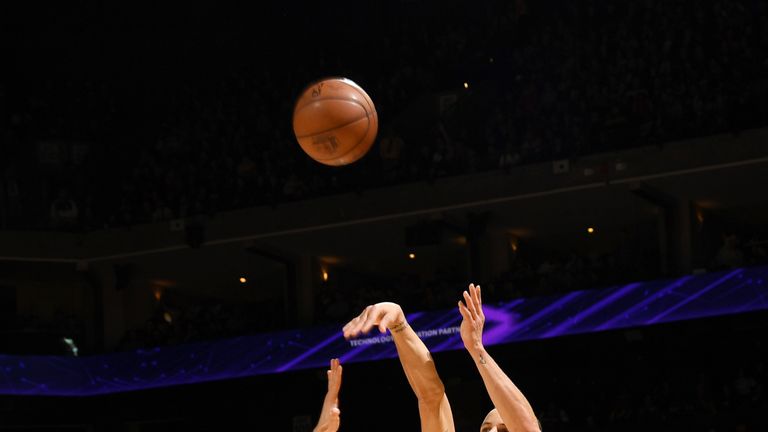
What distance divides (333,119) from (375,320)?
5.72m

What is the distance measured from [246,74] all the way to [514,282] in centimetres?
805

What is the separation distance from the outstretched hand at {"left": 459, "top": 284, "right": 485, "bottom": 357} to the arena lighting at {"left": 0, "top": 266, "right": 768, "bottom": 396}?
1173 centimetres

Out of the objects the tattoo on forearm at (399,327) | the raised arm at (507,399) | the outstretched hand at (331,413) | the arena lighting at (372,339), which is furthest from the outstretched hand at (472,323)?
the arena lighting at (372,339)

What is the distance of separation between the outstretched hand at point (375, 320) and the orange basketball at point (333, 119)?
18.1 feet

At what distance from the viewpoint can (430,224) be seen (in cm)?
1881

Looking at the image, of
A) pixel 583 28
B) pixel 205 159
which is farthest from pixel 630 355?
pixel 205 159

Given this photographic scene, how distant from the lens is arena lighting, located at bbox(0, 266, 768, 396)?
603 inches

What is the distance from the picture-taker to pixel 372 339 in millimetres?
17469

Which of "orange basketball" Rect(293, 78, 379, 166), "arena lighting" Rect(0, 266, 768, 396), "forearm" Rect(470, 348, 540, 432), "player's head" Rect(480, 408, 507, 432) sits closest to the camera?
"forearm" Rect(470, 348, 540, 432)

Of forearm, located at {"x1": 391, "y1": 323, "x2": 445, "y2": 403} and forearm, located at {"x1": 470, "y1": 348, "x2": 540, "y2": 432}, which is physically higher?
forearm, located at {"x1": 391, "y1": 323, "x2": 445, "y2": 403}

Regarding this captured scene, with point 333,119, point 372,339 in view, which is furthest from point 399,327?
point 372,339

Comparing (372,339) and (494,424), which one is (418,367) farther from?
(372,339)

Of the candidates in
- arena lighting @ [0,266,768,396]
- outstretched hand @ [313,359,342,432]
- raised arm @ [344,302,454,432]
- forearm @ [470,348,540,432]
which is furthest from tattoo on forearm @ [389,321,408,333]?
arena lighting @ [0,266,768,396]

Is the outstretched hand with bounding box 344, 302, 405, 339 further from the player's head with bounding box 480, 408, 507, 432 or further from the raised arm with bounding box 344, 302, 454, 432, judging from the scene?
the player's head with bounding box 480, 408, 507, 432
